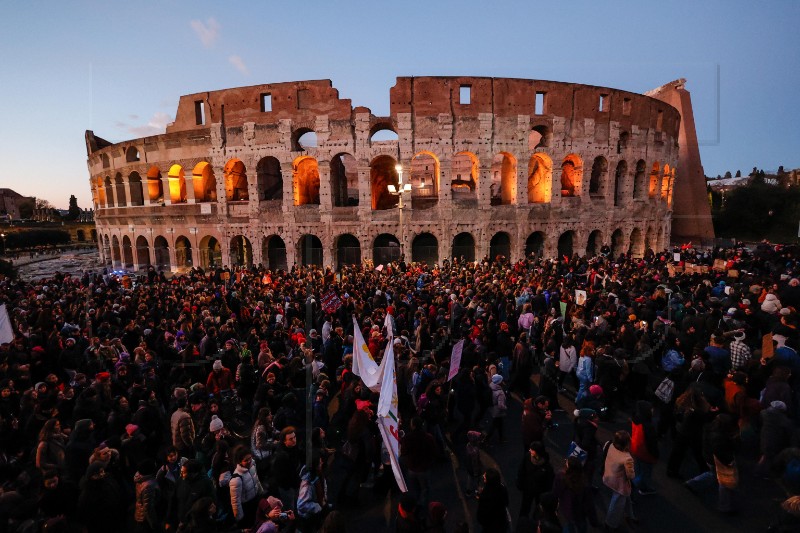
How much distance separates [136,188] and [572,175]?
3258 centimetres

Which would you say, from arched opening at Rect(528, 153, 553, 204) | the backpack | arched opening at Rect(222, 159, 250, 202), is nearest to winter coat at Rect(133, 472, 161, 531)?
the backpack

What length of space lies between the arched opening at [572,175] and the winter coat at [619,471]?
24.9m

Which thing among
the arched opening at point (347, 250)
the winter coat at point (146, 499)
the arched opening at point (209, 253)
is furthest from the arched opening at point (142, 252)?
the winter coat at point (146, 499)

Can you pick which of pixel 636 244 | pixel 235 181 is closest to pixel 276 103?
pixel 235 181

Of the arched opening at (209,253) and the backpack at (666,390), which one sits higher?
the arched opening at (209,253)

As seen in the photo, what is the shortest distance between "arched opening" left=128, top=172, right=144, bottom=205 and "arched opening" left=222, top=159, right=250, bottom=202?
27.0ft

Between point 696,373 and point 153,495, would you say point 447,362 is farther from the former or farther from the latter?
point 153,495

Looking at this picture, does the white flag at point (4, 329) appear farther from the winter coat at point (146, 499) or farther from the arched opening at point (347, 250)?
the arched opening at point (347, 250)

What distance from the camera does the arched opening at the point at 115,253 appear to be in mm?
33847

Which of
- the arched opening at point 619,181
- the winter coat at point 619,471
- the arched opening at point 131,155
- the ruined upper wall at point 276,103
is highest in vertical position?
the ruined upper wall at point 276,103

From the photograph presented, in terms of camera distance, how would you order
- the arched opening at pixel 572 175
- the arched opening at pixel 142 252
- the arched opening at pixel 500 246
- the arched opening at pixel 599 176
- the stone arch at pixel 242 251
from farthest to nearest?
the arched opening at pixel 142 252, the arched opening at pixel 599 176, the stone arch at pixel 242 251, the arched opening at pixel 572 175, the arched opening at pixel 500 246

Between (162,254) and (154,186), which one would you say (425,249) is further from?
(154,186)

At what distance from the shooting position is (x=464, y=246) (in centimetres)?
2636

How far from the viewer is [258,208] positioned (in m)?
26.7
